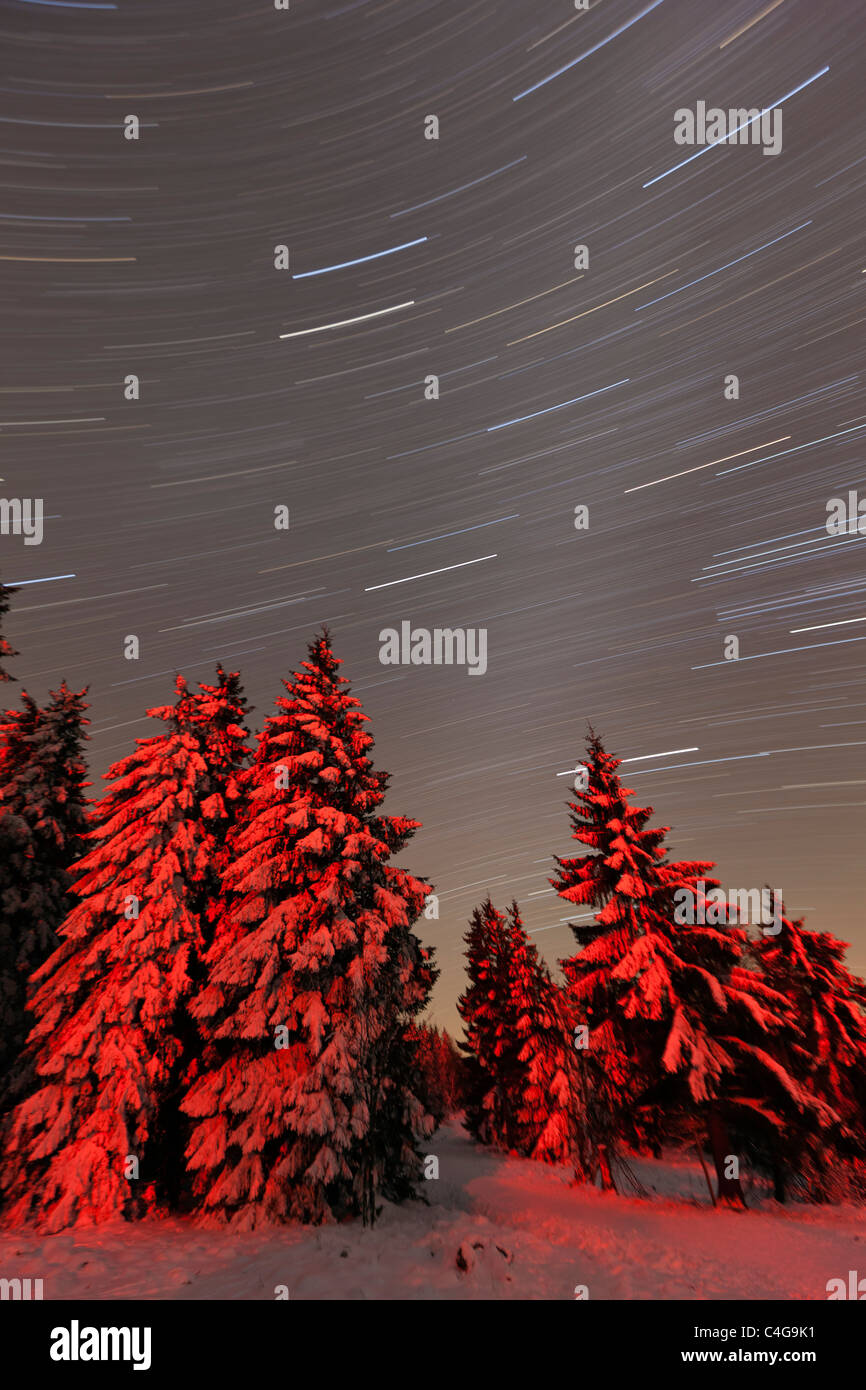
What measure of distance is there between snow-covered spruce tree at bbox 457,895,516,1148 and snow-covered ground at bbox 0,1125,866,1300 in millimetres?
18219

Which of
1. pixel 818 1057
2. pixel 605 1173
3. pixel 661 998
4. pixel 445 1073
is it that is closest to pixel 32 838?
pixel 661 998

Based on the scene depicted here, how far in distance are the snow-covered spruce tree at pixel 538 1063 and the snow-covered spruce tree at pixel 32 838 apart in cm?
1736

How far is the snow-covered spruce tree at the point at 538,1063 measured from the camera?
20500 millimetres

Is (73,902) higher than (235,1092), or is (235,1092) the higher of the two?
(73,902)

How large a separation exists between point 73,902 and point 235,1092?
10.6 meters

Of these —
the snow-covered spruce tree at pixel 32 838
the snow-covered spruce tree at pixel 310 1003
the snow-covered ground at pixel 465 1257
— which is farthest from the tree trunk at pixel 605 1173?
the snow-covered spruce tree at pixel 32 838

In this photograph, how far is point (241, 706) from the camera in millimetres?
18484

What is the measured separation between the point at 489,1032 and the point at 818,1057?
1882 cm

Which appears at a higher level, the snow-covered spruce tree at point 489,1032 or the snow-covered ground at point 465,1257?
the snow-covered ground at point 465,1257

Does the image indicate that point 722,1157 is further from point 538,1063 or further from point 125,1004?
point 125,1004

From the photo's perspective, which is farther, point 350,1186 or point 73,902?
point 73,902

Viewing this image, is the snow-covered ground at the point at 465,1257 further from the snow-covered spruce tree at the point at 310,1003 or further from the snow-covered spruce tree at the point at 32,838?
the snow-covered spruce tree at the point at 32,838

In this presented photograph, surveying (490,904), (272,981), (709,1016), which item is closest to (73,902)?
(272,981)
